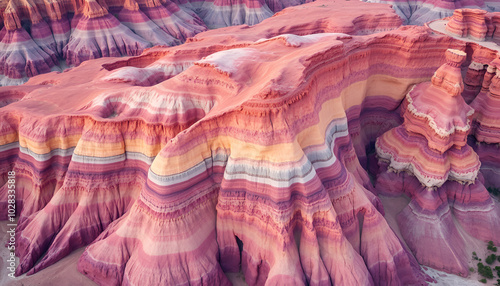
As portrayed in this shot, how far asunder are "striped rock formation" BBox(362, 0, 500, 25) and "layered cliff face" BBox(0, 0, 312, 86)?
3923 cm

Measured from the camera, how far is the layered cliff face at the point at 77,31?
46125mm

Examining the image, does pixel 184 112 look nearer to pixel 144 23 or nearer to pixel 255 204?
pixel 255 204

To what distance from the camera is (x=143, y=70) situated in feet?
76.3

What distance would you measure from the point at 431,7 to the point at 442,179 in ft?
176

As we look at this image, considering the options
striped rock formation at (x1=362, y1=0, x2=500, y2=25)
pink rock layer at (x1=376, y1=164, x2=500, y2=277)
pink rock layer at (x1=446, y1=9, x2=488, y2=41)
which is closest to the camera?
pink rock layer at (x1=376, y1=164, x2=500, y2=277)

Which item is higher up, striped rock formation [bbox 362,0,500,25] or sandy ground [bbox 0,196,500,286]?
striped rock formation [bbox 362,0,500,25]

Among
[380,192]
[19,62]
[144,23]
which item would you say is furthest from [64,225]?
[144,23]

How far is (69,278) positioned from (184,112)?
9915 millimetres

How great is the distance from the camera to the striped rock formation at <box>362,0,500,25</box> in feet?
188

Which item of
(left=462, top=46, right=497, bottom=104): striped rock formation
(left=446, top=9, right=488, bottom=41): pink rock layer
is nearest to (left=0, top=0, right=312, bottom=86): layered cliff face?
(left=446, top=9, right=488, bottom=41): pink rock layer

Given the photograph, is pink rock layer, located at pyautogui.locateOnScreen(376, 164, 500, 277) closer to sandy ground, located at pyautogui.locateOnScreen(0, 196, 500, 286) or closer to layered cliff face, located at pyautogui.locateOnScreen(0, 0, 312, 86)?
sandy ground, located at pyautogui.locateOnScreen(0, 196, 500, 286)

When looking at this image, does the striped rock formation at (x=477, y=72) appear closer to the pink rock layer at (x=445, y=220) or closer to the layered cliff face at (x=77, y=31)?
the pink rock layer at (x=445, y=220)

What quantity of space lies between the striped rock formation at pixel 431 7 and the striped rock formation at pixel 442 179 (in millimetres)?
45926

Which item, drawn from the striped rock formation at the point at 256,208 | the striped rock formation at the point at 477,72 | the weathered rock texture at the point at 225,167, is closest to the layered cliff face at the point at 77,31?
the weathered rock texture at the point at 225,167
